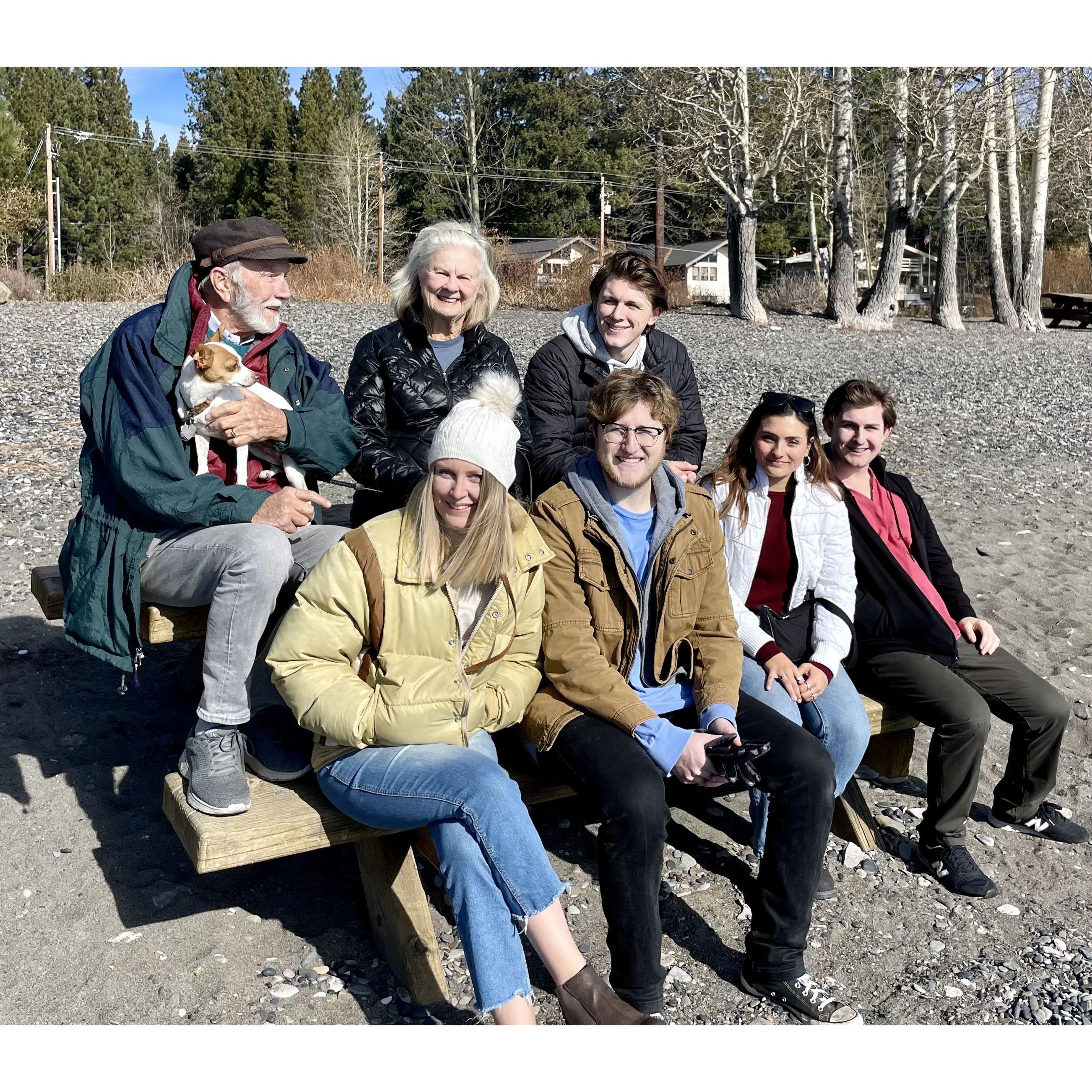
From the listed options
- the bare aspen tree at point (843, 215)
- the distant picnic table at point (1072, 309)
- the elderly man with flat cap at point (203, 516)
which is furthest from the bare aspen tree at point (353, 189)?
the elderly man with flat cap at point (203, 516)

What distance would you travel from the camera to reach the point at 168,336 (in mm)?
3570

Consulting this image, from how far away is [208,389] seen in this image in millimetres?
3523

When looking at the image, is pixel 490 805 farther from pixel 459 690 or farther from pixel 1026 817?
pixel 1026 817

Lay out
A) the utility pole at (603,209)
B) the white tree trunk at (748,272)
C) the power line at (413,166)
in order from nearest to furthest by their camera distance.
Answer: the white tree trunk at (748,272), the utility pole at (603,209), the power line at (413,166)

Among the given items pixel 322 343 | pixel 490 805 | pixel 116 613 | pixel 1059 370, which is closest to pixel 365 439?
pixel 116 613

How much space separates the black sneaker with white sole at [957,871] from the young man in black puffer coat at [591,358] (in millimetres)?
1688

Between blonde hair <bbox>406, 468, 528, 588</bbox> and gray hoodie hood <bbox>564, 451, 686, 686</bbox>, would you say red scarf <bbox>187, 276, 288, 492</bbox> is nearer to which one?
blonde hair <bbox>406, 468, 528, 588</bbox>

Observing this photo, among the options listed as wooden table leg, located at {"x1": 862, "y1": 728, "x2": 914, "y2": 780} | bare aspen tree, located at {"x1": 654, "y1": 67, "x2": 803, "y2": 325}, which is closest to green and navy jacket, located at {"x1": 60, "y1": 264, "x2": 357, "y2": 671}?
wooden table leg, located at {"x1": 862, "y1": 728, "x2": 914, "y2": 780}

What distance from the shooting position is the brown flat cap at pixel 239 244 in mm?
3592

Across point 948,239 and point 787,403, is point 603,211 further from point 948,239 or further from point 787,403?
point 787,403

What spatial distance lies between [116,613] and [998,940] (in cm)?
304

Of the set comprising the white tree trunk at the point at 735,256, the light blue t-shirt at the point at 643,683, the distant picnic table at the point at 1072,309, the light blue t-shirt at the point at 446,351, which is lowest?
the light blue t-shirt at the point at 643,683

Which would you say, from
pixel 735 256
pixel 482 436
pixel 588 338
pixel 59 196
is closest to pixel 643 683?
pixel 482 436

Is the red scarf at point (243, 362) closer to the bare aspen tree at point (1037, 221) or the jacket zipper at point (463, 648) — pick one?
the jacket zipper at point (463, 648)
